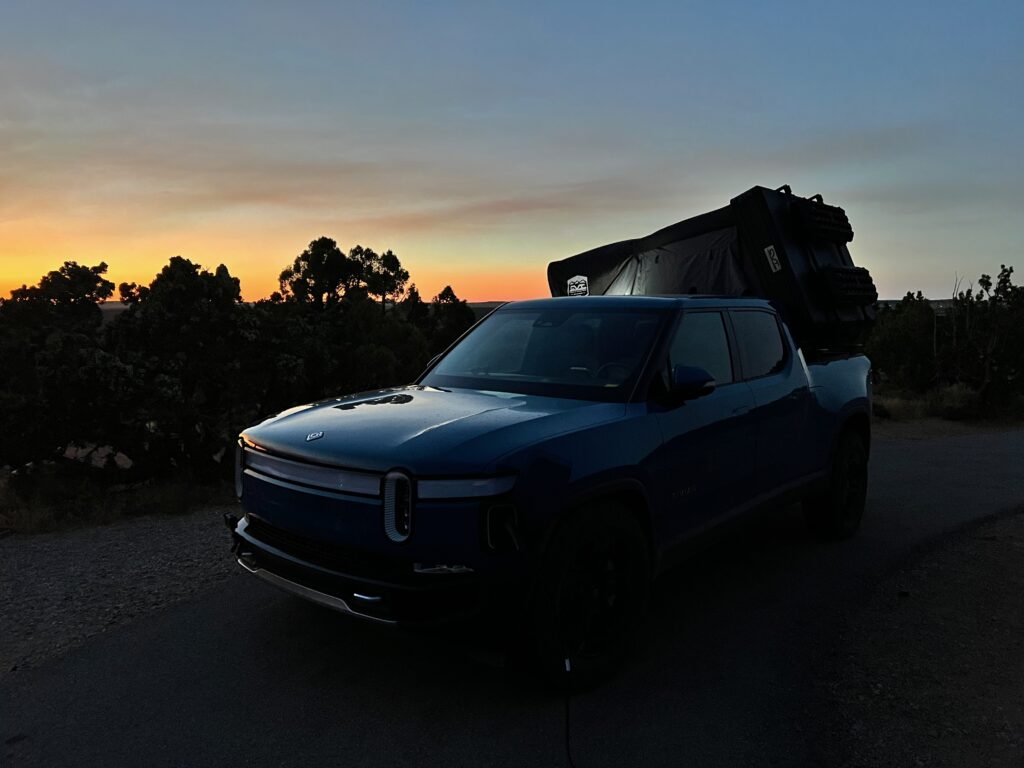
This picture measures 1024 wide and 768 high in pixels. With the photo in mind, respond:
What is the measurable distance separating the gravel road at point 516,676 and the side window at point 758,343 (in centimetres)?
112

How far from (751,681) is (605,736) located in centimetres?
95

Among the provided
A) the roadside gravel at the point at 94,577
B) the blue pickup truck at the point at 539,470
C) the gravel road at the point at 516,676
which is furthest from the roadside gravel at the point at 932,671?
the roadside gravel at the point at 94,577

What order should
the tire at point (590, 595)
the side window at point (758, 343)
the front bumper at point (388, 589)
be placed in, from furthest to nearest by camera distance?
1. the side window at point (758, 343)
2. the tire at point (590, 595)
3. the front bumper at point (388, 589)

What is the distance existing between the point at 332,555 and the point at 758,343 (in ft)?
10.8

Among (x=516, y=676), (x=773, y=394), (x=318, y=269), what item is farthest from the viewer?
Answer: (x=318, y=269)

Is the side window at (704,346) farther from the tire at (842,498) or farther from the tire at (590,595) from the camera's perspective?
the tire at (842,498)

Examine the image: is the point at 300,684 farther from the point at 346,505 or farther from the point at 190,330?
the point at 190,330

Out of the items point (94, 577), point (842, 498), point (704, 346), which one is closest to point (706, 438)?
point (704, 346)

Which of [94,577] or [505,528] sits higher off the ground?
[505,528]

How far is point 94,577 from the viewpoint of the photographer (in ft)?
17.1

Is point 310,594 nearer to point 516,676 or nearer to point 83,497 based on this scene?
point 516,676

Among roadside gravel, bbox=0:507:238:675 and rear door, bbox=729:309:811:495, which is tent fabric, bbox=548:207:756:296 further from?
roadside gravel, bbox=0:507:238:675

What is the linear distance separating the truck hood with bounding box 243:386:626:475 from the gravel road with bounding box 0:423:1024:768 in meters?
0.77

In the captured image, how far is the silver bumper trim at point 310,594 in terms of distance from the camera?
10.1 ft
